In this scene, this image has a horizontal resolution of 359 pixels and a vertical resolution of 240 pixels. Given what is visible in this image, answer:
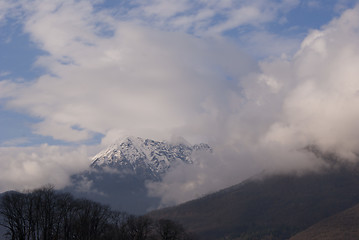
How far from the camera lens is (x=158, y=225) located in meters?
172

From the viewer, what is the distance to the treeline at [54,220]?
120250 millimetres

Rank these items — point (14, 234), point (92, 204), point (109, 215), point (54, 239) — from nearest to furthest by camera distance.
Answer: point (14, 234), point (54, 239), point (109, 215), point (92, 204)

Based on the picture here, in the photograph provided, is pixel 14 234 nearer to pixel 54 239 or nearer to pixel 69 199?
pixel 54 239

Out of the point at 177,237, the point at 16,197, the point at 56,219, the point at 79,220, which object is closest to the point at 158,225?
the point at 177,237

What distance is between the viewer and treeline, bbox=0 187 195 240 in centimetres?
12025

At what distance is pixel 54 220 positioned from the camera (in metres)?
131

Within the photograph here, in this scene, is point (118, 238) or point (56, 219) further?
point (118, 238)

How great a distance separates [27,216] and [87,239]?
22.3m

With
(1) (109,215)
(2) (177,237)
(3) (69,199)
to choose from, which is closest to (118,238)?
(1) (109,215)

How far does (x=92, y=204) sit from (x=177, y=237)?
34866 millimetres

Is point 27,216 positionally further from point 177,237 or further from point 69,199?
point 177,237

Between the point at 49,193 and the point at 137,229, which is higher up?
the point at 49,193

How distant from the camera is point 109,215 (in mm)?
154625

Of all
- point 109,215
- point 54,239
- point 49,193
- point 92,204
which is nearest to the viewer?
point 54,239
